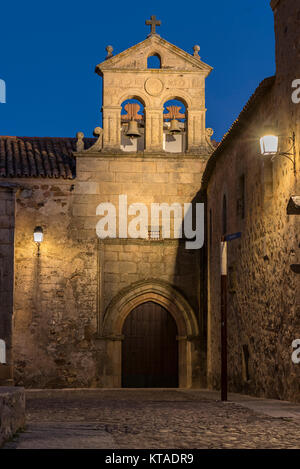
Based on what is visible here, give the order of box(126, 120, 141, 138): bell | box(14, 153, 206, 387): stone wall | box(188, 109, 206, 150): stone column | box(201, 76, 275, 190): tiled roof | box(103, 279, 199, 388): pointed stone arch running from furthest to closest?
1. box(188, 109, 206, 150): stone column
2. box(126, 120, 141, 138): bell
3. box(103, 279, 199, 388): pointed stone arch
4. box(14, 153, 206, 387): stone wall
5. box(201, 76, 275, 190): tiled roof

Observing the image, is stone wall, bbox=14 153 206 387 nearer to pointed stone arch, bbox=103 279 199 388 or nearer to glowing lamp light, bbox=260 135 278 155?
pointed stone arch, bbox=103 279 199 388

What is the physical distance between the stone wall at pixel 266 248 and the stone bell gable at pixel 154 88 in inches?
126

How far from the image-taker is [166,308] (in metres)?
19.3

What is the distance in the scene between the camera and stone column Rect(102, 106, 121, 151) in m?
19.4

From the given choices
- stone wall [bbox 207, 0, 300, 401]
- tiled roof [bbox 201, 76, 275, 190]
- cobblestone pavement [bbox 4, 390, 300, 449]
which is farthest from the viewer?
tiled roof [bbox 201, 76, 275, 190]

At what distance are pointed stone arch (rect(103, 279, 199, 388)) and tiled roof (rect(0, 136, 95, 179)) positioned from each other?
3291mm

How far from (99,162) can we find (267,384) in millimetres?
8825

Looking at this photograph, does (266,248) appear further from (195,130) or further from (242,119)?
(195,130)

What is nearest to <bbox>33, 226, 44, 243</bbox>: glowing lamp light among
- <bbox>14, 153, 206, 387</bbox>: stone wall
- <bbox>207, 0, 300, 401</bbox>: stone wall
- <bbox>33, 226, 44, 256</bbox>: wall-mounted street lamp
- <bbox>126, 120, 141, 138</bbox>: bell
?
<bbox>33, 226, 44, 256</bbox>: wall-mounted street lamp

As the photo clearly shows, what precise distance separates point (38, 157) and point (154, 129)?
9.89 feet

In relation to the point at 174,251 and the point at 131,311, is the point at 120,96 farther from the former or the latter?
the point at 131,311

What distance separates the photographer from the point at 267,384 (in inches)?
478
